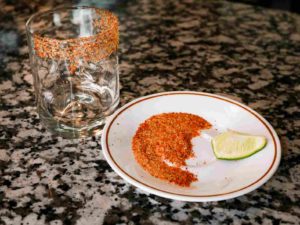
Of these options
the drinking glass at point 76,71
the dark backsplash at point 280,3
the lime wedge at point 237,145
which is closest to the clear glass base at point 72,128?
the drinking glass at point 76,71

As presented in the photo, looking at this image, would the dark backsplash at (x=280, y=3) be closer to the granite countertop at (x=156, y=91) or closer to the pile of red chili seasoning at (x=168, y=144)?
the granite countertop at (x=156, y=91)

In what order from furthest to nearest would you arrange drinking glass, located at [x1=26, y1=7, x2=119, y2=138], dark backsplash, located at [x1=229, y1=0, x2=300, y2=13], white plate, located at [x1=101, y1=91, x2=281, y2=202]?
dark backsplash, located at [x1=229, y1=0, x2=300, y2=13] → drinking glass, located at [x1=26, y1=7, x2=119, y2=138] → white plate, located at [x1=101, y1=91, x2=281, y2=202]

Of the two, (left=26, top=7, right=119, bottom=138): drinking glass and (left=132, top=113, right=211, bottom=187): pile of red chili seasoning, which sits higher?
(left=26, top=7, right=119, bottom=138): drinking glass

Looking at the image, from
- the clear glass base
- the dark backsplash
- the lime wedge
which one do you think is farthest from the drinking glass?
the dark backsplash

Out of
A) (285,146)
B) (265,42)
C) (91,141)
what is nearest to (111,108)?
(91,141)

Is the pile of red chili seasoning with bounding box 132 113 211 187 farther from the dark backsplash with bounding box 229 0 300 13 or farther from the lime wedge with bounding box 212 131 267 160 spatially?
the dark backsplash with bounding box 229 0 300 13

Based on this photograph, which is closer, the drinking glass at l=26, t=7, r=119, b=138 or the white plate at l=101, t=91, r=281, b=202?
the white plate at l=101, t=91, r=281, b=202
